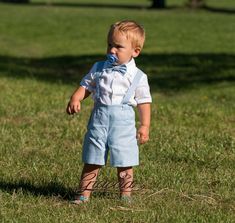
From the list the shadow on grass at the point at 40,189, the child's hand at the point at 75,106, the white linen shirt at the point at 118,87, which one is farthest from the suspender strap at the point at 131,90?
the shadow on grass at the point at 40,189

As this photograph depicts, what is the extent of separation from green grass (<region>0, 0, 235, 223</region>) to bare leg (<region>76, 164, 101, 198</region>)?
0.40 ft

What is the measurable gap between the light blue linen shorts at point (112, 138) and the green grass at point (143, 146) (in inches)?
13.6

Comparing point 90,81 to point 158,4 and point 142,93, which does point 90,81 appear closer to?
point 142,93

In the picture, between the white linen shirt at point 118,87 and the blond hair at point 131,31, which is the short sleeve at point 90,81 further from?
the blond hair at point 131,31

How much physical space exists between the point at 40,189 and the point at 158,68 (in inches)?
505

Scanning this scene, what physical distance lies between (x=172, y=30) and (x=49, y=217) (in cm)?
2919

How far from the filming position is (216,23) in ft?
127

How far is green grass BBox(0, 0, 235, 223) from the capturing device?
5.70m

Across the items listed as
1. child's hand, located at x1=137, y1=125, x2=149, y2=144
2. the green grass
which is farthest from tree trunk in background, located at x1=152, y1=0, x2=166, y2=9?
child's hand, located at x1=137, y1=125, x2=149, y2=144

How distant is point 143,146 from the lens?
27.6 feet

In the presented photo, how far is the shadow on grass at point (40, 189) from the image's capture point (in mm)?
6172

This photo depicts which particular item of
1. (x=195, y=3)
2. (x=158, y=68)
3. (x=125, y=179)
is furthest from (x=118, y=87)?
(x=195, y=3)

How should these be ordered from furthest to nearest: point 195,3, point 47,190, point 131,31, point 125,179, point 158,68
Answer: point 195,3 → point 158,68 → point 47,190 → point 125,179 → point 131,31

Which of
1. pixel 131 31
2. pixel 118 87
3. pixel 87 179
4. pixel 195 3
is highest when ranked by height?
pixel 131 31
